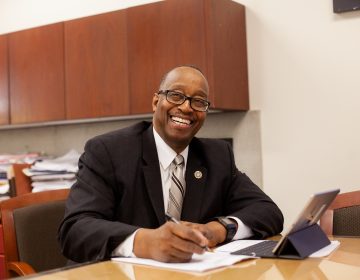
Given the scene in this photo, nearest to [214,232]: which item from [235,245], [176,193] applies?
[235,245]

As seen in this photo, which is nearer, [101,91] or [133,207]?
[133,207]

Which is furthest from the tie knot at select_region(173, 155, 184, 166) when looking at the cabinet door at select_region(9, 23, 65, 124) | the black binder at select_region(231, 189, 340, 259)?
the cabinet door at select_region(9, 23, 65, 124)

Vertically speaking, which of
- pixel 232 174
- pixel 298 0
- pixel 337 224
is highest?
pixel 298 0

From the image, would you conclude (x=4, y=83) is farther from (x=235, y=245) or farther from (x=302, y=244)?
(x=302, y=244)

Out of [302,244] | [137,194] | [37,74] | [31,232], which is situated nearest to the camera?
[302,244]

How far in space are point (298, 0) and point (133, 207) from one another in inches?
70.7

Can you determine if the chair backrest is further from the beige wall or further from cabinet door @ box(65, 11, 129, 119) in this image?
cabinet door @ box(65, 11, 129, 119)

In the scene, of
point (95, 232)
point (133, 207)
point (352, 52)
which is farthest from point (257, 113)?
point (95, 232)

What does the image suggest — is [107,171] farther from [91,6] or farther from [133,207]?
[91,6]

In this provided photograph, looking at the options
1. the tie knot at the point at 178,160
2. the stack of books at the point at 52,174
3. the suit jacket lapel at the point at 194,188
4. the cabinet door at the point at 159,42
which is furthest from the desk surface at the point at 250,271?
the stack of books at the point at 52,174

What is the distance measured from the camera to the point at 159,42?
2973 mm

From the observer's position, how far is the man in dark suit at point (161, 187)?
147 cm

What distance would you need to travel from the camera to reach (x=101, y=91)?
127 inches

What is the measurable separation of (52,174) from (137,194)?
177 cm
